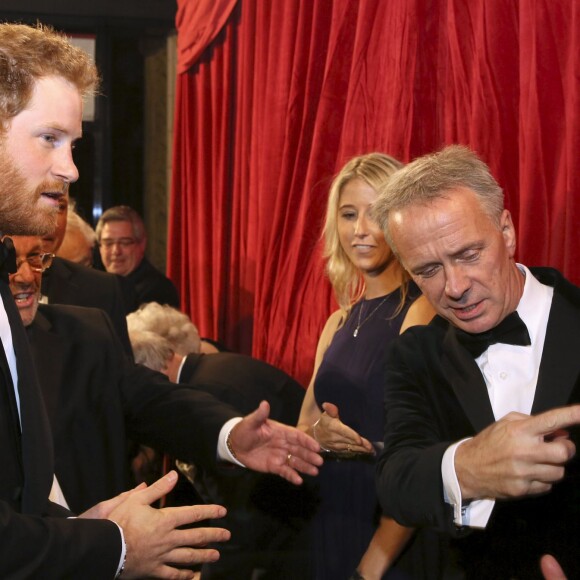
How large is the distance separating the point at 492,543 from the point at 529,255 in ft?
3.15

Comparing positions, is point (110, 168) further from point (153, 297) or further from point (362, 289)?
point (362, 289)

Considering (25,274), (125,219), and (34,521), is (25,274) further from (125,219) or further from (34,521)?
(125,219)

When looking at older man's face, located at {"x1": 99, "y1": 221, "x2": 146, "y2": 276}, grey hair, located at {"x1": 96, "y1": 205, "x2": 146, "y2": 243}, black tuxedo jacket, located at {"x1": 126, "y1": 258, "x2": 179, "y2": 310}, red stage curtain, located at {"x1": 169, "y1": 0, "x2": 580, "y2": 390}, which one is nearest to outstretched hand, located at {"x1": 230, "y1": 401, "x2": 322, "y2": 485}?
red stage curtain, located at {"x1": 169, "y1": 0, "x2": 580, "y2": 390}

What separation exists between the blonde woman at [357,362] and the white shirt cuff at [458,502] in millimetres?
972

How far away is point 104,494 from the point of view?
2.43 m

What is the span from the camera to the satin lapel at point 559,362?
175 cm

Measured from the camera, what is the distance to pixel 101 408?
246 cm

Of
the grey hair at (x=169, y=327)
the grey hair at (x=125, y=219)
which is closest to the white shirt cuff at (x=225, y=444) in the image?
the grey hair at (x=169, y=327)

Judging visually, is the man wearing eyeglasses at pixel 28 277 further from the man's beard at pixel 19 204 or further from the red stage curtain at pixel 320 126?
the red stage curtain at pixel 320 126

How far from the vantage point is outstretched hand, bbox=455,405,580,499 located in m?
1.48

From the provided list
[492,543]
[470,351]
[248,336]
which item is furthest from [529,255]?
[248,336]

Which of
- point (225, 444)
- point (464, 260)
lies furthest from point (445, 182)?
point (225, 444)

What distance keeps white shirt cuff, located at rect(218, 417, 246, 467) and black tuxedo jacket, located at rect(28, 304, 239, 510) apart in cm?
1

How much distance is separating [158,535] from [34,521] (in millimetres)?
224
